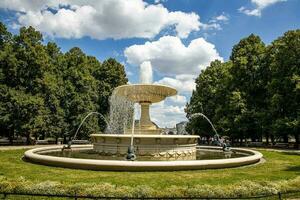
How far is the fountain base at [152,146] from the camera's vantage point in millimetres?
19328

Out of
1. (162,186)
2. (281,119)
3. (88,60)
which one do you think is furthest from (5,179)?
Result: (88,60)

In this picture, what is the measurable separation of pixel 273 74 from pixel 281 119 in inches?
234

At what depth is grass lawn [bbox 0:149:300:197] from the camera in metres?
11.3

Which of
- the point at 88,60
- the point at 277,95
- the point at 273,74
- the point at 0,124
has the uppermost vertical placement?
the point at 88,60

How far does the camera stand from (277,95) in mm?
35969

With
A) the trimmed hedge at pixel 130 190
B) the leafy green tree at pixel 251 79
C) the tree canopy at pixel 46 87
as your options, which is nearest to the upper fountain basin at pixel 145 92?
the trimmed hedge at pixel 130 190

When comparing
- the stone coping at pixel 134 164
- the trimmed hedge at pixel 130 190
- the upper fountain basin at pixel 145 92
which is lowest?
the trimmed hedge at pixel 130 190

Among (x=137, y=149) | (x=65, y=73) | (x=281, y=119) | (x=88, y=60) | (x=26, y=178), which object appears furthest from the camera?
(x=88, y=60)

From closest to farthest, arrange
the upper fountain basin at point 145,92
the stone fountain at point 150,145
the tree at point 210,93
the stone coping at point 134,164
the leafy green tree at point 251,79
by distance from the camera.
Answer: the stone coping at point 134,164
the stone fountain at point 150,145
the upper fountain basin at point 145,92
the leafy green tree at point 251,79
the tree at point 210,93

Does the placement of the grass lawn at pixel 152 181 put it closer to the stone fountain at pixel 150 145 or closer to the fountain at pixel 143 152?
the fountain at pixel 143 152

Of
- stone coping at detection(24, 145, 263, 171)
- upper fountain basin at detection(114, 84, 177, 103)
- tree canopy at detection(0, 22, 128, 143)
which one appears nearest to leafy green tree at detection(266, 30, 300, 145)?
upper fountain basin at detection(114, 84, 177, 103)

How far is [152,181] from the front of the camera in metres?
12.9

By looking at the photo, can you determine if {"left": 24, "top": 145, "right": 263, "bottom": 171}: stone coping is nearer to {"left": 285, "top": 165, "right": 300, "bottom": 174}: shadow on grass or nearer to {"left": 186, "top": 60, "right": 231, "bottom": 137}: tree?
{"left": 285, "top": 165, "right": 300, "bottom": 174}: shadow on grass

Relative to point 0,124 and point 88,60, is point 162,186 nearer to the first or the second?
point 0,124
